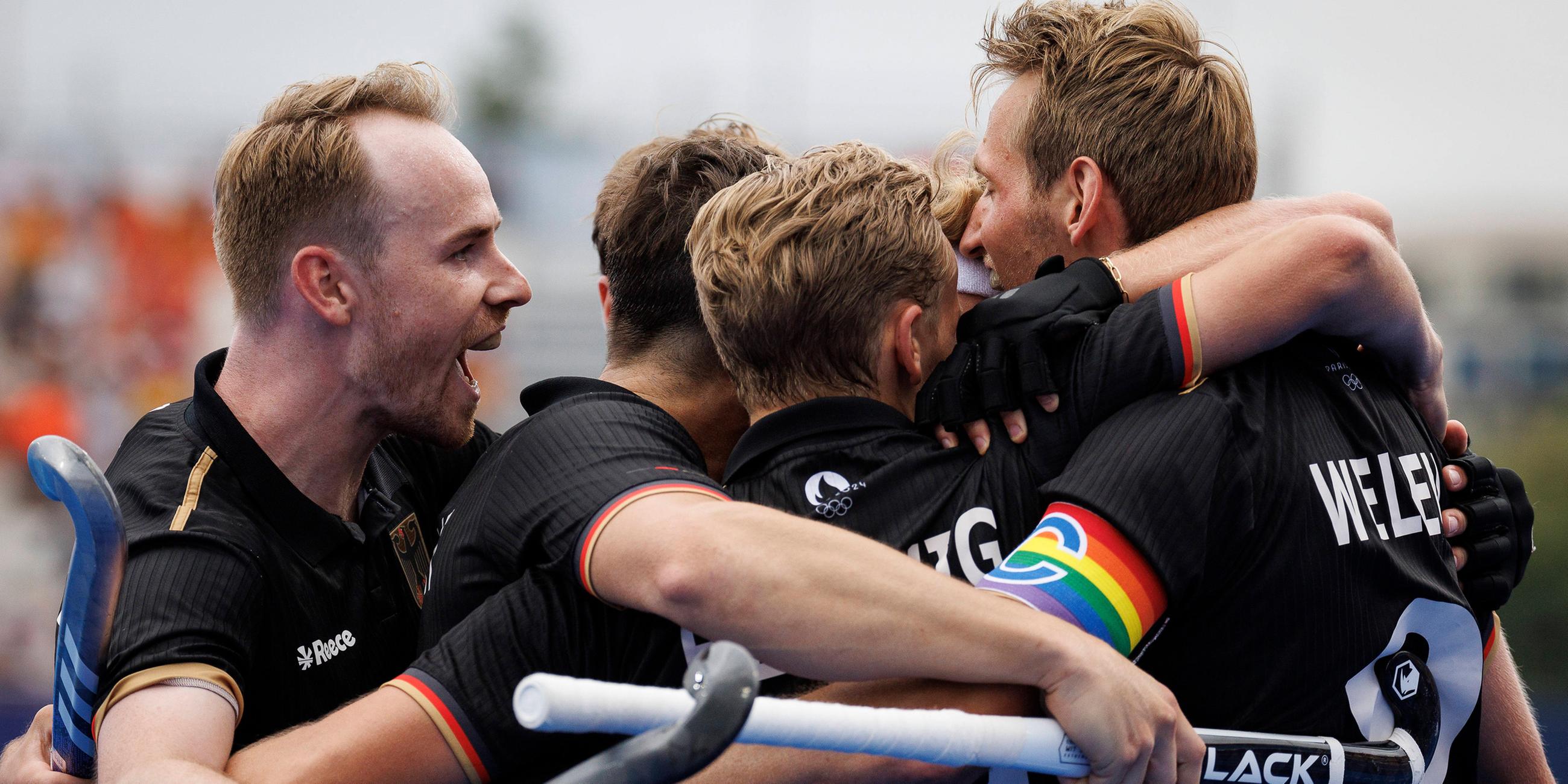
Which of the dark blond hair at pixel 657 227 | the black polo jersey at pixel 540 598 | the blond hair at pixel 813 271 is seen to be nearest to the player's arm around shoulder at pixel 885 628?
the black polo jersey at pixel 540 598

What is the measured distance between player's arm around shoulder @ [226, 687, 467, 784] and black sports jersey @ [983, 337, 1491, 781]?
810 millimetres

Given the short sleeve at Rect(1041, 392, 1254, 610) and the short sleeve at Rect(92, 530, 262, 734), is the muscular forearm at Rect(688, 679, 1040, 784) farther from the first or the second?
the short sleeve at Rect(92, 530, 262, 734)

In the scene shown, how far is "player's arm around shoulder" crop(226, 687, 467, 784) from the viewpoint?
1864 millimetres

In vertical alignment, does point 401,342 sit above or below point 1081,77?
below

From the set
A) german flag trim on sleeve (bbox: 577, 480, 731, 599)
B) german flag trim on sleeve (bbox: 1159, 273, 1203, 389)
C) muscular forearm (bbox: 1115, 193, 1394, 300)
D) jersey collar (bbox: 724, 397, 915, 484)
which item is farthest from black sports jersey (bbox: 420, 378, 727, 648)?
muscular forearm (bbox: 1115, 193, 1394, 300)

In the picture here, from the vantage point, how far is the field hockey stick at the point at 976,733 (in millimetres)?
1441

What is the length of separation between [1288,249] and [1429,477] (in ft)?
1.59

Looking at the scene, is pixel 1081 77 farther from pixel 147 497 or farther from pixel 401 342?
pixel 147 497

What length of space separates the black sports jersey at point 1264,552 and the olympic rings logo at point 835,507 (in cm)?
24

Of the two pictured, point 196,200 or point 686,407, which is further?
point 196,200

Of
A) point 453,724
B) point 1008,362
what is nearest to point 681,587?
point 453,724

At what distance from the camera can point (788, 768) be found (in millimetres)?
1862

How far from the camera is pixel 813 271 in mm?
2053

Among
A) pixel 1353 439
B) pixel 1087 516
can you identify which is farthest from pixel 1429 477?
pixel 1087 516
